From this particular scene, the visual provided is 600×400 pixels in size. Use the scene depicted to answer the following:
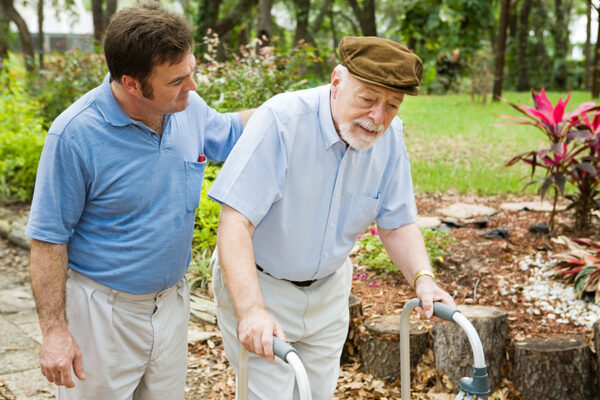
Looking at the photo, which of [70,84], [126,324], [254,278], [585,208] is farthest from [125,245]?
[70,84]

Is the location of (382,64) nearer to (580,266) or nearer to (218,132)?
(218,132)

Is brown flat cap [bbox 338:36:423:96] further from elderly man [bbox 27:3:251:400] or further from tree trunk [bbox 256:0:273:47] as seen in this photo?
tree trunk [bbox 256:0:273:47]

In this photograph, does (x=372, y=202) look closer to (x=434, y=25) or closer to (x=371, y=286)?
(x=371, y=286)

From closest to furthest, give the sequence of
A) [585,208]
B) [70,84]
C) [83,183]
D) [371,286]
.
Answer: [83,183]
[371,286]
[585,208]
[70,84]

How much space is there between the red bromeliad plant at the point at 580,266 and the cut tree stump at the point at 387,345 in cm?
103

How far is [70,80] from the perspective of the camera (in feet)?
28.7

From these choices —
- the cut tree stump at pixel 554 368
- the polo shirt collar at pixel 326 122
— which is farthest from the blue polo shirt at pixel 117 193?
the cut tree stump at pixel 554 368

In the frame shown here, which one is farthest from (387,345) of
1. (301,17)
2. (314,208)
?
(301,17)

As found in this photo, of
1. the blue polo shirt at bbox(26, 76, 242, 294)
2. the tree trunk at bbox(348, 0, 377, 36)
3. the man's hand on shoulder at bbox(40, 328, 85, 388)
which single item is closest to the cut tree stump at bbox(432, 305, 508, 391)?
the blue polo shirt at bbox(26, 76, 242, 294)

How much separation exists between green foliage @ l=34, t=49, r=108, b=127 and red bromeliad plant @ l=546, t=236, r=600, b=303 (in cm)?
600

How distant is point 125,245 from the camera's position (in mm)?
2125

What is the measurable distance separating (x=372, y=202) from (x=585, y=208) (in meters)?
2.96

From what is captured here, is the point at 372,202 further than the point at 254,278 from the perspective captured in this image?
Yes

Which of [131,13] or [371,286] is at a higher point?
[131,13]
